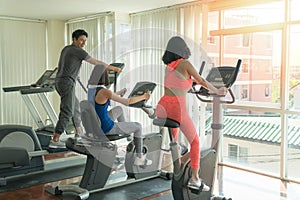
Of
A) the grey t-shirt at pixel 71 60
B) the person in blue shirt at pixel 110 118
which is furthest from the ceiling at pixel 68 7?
the person in blue shirt at pixel 110 118

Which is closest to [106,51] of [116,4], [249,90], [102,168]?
[116,4]

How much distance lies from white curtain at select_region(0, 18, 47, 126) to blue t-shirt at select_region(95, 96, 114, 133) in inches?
161

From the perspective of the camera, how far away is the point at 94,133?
376 centimetres

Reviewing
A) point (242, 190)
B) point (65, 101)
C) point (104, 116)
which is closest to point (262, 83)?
point (242, 190)

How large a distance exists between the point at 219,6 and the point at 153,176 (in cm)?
271

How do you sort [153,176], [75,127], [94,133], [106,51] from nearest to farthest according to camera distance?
[94,133]
[153,176]
[75,127]
[106,51]

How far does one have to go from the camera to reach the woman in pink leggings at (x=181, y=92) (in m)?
3.09

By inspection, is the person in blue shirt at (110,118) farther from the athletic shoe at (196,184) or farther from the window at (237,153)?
the window at (237,153)

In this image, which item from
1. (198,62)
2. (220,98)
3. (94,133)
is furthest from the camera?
(198,62)

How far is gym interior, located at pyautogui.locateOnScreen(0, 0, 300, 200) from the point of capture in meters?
3.79

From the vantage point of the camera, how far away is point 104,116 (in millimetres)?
3730

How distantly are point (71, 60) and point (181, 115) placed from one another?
6.66 ft

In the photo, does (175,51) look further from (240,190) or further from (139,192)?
(240,190)

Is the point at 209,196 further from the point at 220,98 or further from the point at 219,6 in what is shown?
the point at 219,6
